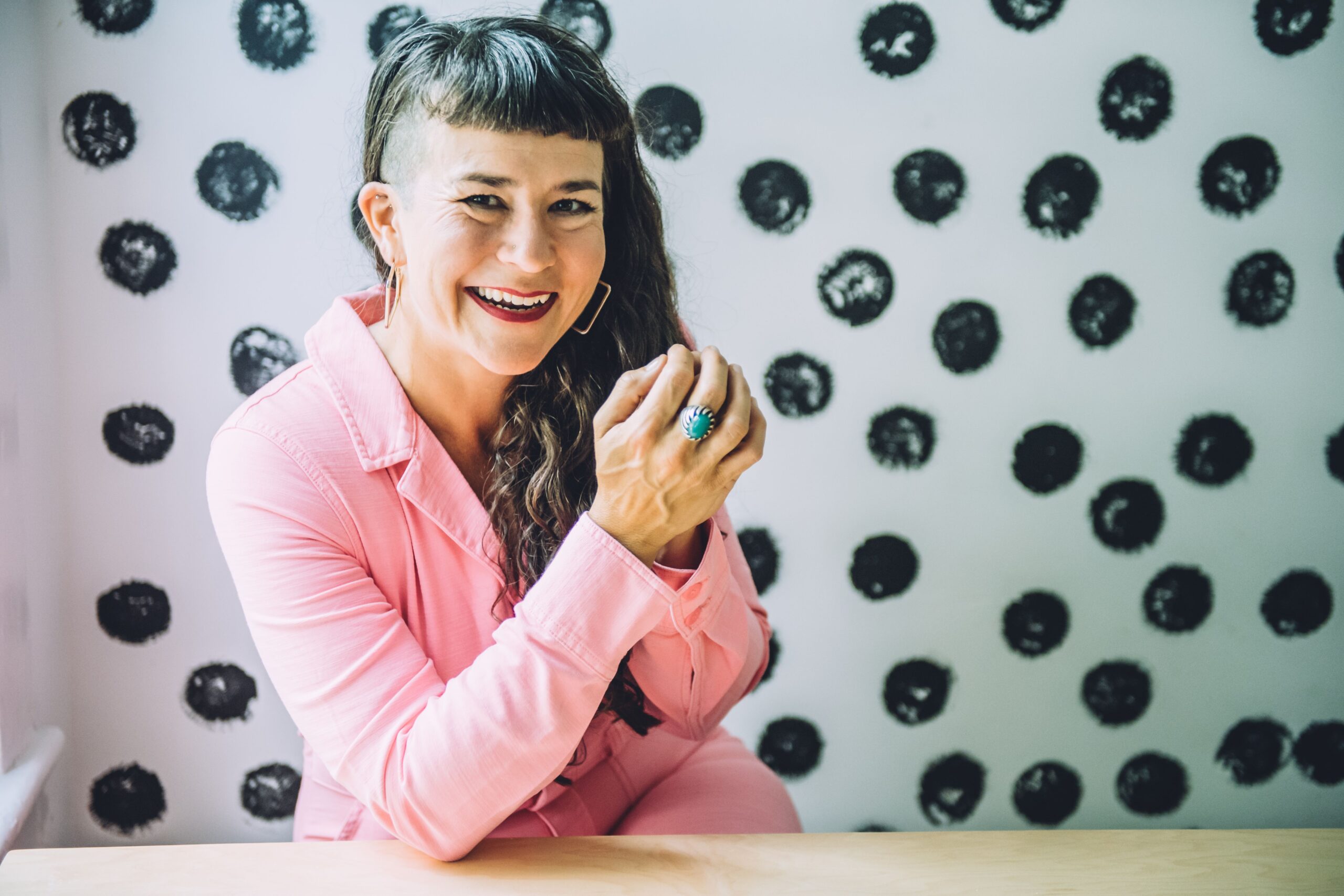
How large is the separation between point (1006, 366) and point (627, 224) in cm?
72

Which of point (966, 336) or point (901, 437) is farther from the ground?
point (966, 336)

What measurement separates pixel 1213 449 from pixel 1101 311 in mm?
311

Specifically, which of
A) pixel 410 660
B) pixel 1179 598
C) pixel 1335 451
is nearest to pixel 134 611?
pixel 410 660

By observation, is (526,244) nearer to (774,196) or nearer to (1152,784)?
(774,196)

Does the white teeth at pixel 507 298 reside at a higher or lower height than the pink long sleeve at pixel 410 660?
higher

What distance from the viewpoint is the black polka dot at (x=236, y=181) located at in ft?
4.07

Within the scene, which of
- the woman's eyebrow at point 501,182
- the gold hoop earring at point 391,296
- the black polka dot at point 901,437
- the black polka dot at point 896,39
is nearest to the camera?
the woman's eyebrow at point 501,182

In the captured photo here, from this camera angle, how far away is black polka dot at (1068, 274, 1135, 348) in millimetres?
1398

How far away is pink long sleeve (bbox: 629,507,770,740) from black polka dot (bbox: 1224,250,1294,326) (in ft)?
3.12

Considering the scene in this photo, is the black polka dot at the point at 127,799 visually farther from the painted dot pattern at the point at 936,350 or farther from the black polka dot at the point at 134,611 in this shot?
the black polka dot at the point at 134,611

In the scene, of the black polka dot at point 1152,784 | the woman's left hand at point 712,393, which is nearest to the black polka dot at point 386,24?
the woman's left hand at point 712,393

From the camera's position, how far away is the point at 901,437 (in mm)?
1413

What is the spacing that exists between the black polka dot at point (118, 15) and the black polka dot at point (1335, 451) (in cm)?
192

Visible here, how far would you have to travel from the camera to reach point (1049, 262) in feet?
4.54
